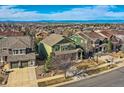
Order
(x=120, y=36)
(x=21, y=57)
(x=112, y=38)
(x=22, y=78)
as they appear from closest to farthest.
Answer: (x=22, y=78)
(x=21, y=57)
(x=120, y=36)
(x=112, y=38)

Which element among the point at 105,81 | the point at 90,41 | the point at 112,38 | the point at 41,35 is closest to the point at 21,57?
the point at 41,35

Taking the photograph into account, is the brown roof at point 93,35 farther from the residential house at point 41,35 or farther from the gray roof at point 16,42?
the gray roof at point 16,42

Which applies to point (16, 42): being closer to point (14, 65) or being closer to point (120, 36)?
point (14, 65)

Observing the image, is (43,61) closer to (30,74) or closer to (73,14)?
(30,74)

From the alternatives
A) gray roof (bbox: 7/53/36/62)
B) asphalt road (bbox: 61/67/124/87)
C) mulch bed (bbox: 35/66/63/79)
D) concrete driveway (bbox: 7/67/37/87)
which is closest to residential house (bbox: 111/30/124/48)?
asphalt road (bbox: 61/67/124/87)

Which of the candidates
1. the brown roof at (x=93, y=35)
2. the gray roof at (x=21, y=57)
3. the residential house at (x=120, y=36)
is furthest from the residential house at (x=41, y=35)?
the residential house at (x=120, y=36)

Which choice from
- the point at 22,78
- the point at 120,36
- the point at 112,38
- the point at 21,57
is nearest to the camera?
the point at 22,78
